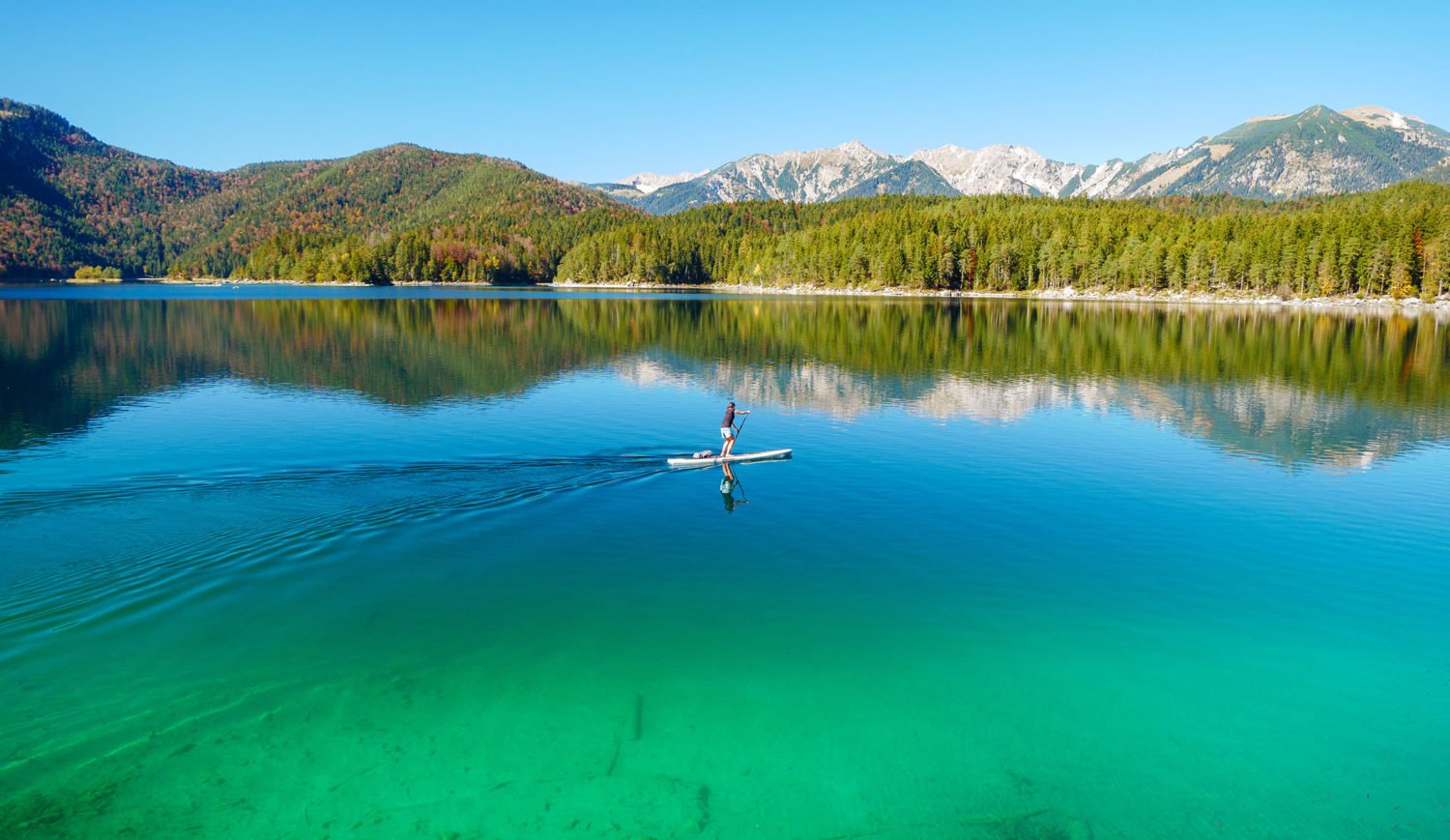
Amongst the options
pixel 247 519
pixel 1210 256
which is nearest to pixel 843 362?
pixel 247 519

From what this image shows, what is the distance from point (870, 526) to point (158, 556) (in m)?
18.3

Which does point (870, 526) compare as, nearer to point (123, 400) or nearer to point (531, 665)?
point (531, 665)

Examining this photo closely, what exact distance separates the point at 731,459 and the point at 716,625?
14.1 m

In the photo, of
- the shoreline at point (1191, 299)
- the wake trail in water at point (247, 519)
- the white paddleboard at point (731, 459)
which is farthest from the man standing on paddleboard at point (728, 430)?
the shoreline at point (1191, 299)

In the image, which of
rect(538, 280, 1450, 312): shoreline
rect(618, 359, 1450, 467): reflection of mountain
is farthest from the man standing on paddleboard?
rect(538, 280, 1450, 312): shoreline

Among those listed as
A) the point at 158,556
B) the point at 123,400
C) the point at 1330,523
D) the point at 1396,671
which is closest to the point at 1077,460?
the point at 1330,523

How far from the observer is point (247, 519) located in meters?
21.5

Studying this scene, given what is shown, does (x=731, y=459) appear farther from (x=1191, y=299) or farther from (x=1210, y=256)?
(x=1210, y=256)

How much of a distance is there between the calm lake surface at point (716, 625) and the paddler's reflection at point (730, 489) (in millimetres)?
358

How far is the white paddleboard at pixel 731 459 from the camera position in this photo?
94.9 feet

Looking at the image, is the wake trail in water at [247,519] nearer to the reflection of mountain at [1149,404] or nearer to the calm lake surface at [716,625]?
the calm lake surface at [716,625]

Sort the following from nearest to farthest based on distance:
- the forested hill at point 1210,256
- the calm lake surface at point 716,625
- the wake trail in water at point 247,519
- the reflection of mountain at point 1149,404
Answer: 1. the calm lake surface at point 716,625
2. the wake trail in water at point 247,519
3. the reflection of mountain at point 1149,404
4. the forested hill at point 1210,256

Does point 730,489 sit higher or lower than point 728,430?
lower

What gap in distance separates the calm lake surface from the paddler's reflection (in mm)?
358
